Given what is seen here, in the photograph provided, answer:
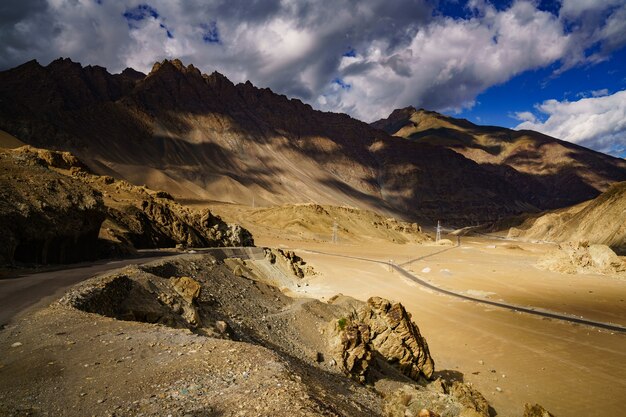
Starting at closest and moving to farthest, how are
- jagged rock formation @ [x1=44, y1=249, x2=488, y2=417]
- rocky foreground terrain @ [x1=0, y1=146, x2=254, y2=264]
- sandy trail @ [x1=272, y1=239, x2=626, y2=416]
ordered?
jagged rock formation @ [x1=44, y1=249, x2=488, y2=417] < rocky foreground terrain @ [x1=0, y1=146, x2=254, y2=264] < sandy trail @ [x1=272, y1=239, x2=626, y2=416]

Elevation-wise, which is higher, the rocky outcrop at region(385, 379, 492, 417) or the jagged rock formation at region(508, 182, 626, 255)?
the jagged rock formation at region(508, 182, 626, 255)

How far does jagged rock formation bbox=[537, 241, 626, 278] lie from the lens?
36266 millimetres

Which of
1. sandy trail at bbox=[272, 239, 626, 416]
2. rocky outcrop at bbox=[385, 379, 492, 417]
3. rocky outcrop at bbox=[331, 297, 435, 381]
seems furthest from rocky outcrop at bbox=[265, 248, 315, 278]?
rocky outcrop at bbox=[385, 379, 492, 417]

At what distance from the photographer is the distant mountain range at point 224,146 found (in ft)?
347

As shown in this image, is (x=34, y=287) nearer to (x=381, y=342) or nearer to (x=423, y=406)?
(x=423, y=406)

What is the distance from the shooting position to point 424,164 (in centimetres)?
19025

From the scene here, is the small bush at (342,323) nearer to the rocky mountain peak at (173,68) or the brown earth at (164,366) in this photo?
the brown earth at (164,366)

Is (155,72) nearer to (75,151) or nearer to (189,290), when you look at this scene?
(75,151)

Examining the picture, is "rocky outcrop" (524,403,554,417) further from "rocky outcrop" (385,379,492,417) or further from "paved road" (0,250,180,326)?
"paved road" (0,250,180,326)

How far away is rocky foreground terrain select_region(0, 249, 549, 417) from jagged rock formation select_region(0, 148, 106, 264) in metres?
4.08

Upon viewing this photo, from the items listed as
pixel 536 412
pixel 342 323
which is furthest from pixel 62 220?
pixel 536 412

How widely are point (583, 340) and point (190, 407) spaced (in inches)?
796

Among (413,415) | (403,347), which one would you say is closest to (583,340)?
(403,347)

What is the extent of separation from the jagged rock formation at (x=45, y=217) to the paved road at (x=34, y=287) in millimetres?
1661
